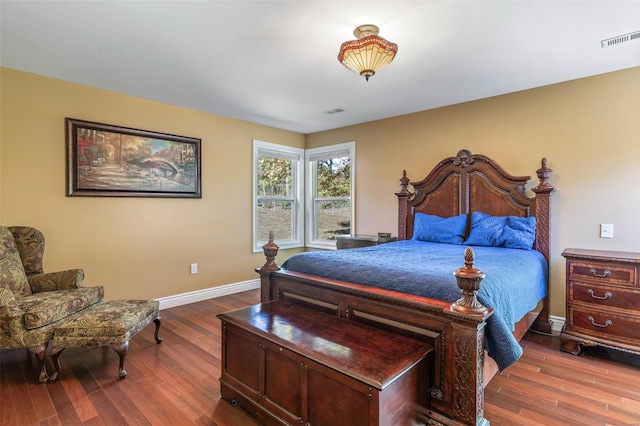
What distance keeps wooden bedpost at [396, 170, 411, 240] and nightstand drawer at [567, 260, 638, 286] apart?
174 centimetres

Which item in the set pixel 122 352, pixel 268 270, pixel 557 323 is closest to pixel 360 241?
pixel 268 270

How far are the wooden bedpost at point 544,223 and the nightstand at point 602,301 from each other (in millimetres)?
378

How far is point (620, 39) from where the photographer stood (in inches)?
92.3

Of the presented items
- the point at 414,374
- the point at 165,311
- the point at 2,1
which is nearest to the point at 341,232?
the point at 165,311

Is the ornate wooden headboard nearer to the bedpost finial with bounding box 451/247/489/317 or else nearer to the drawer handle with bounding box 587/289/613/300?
the drawer handle with bounding box 587/289/613/300

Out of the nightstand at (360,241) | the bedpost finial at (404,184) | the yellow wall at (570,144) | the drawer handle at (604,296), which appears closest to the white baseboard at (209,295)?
the drawer handle at (604,296)

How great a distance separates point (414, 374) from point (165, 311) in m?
3.16

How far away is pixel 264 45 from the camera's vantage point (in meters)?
2.45

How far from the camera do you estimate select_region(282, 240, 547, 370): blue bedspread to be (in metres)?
1.63

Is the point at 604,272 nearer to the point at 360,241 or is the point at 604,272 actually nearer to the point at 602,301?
the point at 602,301

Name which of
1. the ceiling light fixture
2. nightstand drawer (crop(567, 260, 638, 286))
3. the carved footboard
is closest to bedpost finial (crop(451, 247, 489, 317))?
the carved footboard

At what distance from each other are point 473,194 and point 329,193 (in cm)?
226

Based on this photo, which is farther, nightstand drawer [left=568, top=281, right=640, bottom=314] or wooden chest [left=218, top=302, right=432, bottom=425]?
nightstand drawer [left=568, top=281, right=640, bottom=314]

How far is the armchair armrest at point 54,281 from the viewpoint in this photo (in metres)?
2.68
